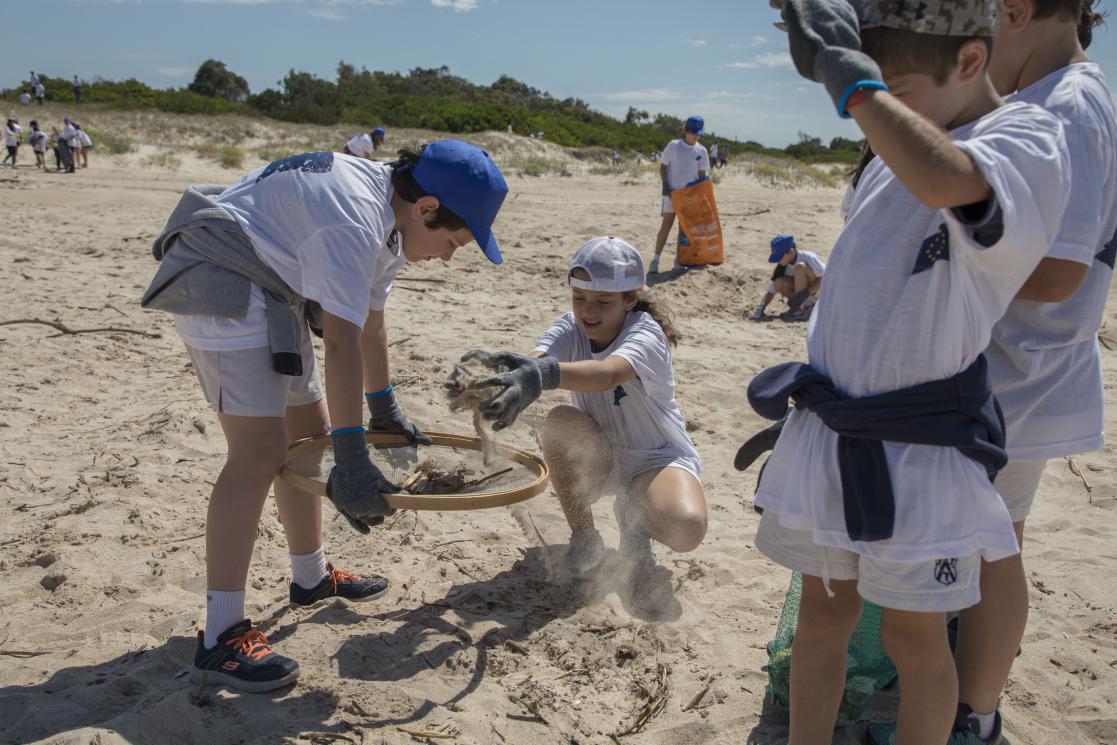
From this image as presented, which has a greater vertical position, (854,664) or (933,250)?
(933,250)

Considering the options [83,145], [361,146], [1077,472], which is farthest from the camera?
[83,145]

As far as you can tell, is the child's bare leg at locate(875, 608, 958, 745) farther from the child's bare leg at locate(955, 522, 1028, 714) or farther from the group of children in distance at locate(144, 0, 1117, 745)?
the child's bare leg at locate(955, 522, 1028, 714)

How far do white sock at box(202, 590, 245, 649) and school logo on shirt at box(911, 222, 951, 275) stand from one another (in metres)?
1.88

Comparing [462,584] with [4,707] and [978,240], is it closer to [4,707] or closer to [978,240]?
[4,707]

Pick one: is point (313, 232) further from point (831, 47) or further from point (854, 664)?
point (854, 664)

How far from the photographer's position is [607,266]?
115 inches

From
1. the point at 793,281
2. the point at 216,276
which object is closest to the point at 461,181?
the point at 216,276

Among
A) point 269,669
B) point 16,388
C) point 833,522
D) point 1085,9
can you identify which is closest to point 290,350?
point 269,669

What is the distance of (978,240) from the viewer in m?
1.36

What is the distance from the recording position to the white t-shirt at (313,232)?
2164 mm

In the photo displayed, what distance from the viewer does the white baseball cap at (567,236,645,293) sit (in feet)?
9.54

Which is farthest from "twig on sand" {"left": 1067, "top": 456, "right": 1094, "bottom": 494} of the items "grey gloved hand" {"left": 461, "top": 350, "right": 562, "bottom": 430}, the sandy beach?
"grey gloved hand" {"left": 461, "top": 350, "right": 562, "bottom": 430}

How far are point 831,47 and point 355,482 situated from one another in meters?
1.48

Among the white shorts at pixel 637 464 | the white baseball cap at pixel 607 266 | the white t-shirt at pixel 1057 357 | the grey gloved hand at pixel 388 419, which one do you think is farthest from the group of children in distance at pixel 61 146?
the white t-shirt at pixel 1057 357
